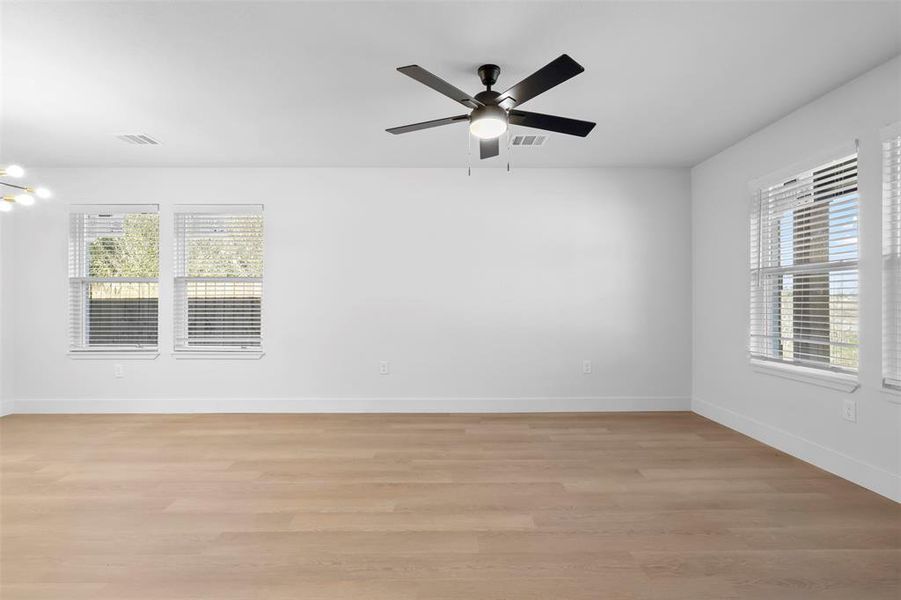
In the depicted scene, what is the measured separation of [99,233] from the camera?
4688 mm

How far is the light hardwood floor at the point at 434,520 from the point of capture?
5.89 feet

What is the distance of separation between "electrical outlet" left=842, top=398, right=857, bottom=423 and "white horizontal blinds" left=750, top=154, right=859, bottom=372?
0.68 feet

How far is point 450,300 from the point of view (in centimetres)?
470

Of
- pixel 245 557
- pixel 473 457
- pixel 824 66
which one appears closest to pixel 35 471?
pixel 245 557

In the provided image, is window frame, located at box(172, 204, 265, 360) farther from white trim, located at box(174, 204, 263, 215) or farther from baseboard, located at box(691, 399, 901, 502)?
baseboard, located at box(691, 399, 901, 502)

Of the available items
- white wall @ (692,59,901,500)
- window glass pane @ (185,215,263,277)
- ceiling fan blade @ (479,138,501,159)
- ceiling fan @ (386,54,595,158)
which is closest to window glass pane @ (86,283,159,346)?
window glass pane @ (185,215,263,277)

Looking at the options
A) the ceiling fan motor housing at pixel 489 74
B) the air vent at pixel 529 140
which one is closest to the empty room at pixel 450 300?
the ceiling fan motor housing at pixel 489 74

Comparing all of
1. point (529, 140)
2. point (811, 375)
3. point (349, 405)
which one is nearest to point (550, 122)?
point (529, 140)

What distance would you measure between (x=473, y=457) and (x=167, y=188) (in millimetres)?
4097

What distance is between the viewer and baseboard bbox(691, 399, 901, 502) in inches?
102

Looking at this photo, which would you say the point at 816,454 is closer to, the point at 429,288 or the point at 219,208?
the point at 429,288

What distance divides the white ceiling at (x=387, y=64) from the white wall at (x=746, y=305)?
0.20 meters

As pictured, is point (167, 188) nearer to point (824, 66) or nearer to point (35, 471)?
point (35, 471)

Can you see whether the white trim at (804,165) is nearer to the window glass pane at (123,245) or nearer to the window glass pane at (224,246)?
the window glass pane at (224,246)
